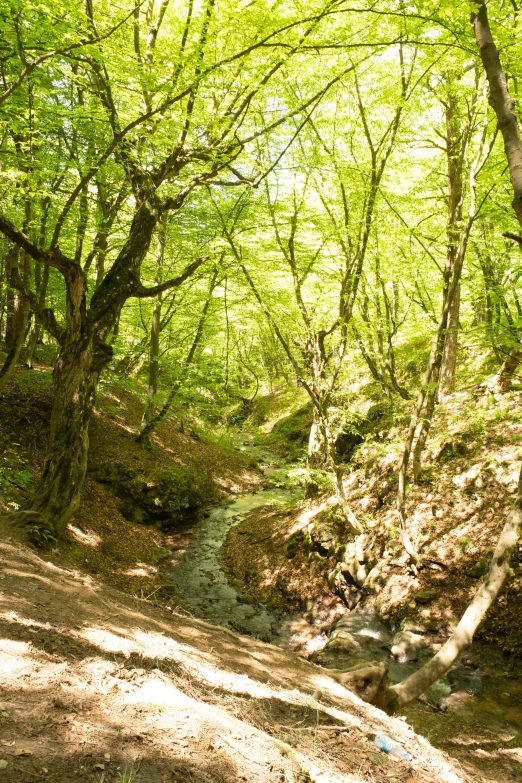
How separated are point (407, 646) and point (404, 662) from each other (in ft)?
0.87

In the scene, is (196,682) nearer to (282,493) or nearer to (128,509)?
(128,509)

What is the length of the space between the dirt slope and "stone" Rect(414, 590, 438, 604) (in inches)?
136

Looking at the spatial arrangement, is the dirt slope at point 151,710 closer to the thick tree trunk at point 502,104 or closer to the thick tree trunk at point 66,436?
the thick tree trunk at point 66,436

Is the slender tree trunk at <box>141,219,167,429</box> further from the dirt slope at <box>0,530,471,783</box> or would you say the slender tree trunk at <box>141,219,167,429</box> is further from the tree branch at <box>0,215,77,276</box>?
the dirt slope at <box>0,530,471,783</box>

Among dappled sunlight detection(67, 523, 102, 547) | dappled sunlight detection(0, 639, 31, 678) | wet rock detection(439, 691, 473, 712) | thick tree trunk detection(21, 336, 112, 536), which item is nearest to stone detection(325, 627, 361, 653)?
wet rock detection(439, 691, 473, 712)

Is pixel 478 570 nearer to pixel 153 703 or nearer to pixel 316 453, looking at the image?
pixel 316 453

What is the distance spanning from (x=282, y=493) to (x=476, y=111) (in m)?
12.2

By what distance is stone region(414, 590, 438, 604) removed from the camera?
7598mm

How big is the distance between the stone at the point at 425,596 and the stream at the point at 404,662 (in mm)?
682

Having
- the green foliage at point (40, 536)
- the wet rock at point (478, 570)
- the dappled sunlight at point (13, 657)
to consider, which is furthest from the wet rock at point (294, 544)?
the dappled sunlight at point (13, 657)

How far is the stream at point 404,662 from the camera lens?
5.40 m

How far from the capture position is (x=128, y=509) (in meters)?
12.2

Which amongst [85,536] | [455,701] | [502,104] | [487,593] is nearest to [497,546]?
[487,593]

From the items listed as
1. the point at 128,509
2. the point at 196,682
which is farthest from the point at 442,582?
the point at 128,509
